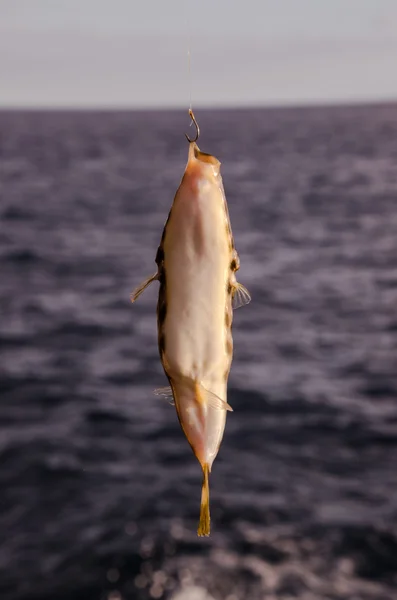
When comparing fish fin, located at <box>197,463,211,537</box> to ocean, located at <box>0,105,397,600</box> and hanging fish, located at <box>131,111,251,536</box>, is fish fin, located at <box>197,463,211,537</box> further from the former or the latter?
ocean, located at <box>0,105,397,600</box>

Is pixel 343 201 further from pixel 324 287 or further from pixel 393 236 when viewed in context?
pixel 324 287

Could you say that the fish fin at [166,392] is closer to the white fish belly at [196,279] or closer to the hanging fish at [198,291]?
the hanging fish at [198,291]

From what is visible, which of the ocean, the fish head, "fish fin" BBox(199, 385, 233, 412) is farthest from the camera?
the ocean

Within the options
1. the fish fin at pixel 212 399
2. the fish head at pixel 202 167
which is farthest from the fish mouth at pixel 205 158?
the fish fin at pixel 212 399

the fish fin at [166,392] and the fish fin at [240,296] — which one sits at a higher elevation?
the fish fin at [240,296]

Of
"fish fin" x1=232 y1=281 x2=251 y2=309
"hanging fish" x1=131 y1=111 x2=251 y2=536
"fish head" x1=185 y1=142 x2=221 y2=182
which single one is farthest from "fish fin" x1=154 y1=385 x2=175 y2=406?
"fish head" x1=185 y1=142 x2=221 y2=182

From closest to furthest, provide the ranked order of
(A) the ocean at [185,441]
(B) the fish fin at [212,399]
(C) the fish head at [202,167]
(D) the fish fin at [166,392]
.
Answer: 1. (C) the fish head at [202,167]
2. (B) the fish fin at [212,399]
3. (D) the fish fin at [166,392]
4. (A) the ocean at [185,441]

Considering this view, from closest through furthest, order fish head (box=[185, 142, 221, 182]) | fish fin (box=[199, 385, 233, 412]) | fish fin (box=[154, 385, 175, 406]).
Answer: fish head (box=[185, 142, 221, 182])
fish fin (box=[199, 385, 233, 412])
fish fin (box=[154, 385, 175, 406])
